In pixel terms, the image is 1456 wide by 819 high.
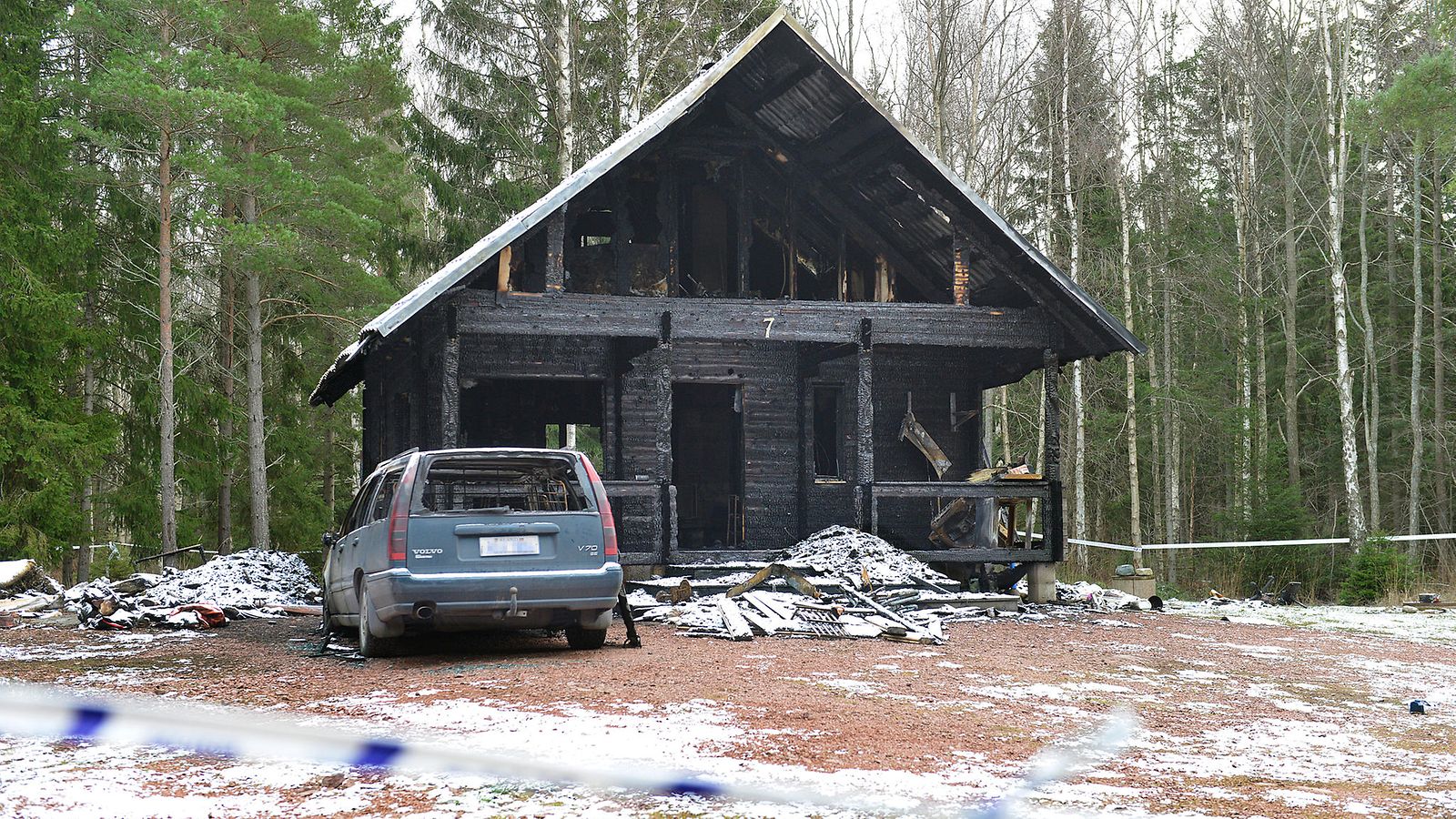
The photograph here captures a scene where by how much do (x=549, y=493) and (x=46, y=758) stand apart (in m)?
6.37

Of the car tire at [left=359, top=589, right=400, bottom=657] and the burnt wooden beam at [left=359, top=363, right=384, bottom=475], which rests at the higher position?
the burnt wooden beam at [left=359, top=363, right=384, bottom=475]

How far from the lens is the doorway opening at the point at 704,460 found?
21.0 m

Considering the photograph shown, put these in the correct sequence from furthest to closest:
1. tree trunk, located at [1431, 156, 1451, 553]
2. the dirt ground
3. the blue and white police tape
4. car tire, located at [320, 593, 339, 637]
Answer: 1. tree trunk, located at [1431, 156, 1451, 553]
2. car tire, located at [320, 593, 339, 637]
3. the dirt ground
4. the blue and white police tape

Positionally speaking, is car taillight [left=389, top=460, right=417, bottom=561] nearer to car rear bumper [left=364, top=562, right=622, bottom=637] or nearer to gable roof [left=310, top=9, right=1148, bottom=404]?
car rear bumper [left=364, top=562, right=622, bottom=637]

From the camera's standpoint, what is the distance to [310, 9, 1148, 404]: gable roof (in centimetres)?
1550

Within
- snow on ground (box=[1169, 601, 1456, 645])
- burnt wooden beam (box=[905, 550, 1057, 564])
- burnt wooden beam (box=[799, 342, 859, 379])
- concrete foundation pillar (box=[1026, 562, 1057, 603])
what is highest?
burnt wooden beam (box=[799, 342, 859, 379])

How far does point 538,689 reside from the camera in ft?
27.4

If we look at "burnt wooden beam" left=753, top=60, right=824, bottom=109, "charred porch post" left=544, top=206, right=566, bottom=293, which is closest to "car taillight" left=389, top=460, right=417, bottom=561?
"charred porch post" left=544, top=206, right=566, bottom=293

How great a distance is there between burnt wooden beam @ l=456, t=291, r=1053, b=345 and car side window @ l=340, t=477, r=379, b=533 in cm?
423

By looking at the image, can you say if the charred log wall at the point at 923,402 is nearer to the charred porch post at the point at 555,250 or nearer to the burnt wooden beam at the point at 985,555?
the burnt wooden beam at the point at 985,555

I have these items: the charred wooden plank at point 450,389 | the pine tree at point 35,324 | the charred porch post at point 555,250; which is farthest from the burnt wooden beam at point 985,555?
the pine tree at point 35,324

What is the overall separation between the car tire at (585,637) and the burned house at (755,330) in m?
4.93

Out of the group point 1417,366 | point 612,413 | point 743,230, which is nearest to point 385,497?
point 612,413

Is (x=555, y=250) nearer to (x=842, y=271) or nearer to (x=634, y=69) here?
(x=842, y=271)
